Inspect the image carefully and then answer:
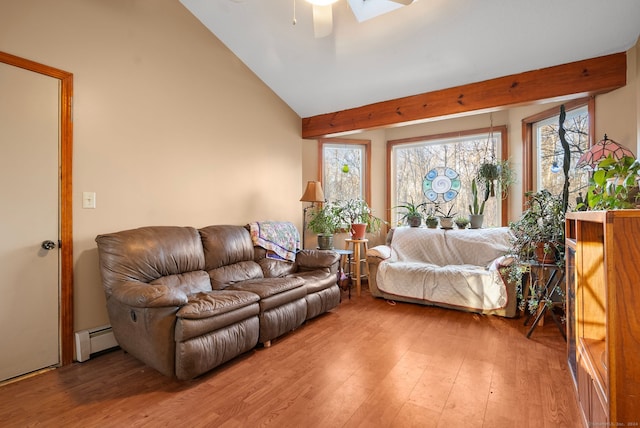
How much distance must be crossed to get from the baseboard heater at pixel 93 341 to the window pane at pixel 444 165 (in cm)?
381

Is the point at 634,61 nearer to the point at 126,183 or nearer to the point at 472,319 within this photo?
the point at 472,319

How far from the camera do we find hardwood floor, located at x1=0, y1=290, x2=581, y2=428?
5.37ft

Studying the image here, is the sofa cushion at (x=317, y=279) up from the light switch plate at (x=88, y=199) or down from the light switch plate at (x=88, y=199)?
down

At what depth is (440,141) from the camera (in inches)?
180

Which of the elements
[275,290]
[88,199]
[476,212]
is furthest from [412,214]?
[88,199]

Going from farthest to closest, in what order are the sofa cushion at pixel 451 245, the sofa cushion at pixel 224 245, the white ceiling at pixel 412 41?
1. the sofa cushion at pixel 451 245
2. the sofa cushion at pixel 224 245
3. the white ceiling at pixel 412 41

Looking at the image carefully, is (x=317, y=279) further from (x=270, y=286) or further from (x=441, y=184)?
(x=441, y=184)

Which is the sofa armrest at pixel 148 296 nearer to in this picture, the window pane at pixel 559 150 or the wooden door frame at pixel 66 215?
the wooden door frame at pixel 66 215

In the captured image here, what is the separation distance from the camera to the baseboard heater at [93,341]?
2262 millimetres

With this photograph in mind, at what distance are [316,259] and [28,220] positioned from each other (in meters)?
2.39

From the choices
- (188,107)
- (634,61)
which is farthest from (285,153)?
(634,61)

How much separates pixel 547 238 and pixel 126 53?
3.93 meters

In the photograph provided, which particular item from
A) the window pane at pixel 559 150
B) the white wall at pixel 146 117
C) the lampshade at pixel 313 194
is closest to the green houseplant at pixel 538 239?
the window pane at pixel 559 150

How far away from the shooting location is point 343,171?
4.83 meters
